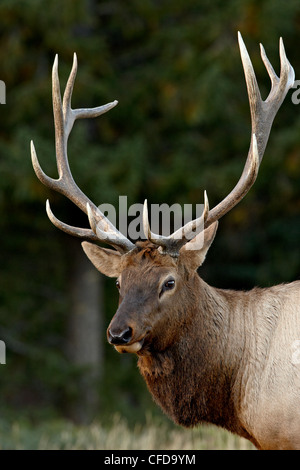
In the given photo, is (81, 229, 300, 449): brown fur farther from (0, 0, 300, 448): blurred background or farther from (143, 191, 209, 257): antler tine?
(0, 0, 300, 448): blurred background

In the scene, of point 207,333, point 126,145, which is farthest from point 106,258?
point 126,145

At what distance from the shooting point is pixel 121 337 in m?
4.97

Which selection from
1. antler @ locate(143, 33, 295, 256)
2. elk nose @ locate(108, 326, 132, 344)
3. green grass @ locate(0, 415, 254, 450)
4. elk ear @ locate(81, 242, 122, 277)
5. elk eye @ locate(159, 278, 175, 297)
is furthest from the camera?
green grass @ locate(0, 415, 254, 450)

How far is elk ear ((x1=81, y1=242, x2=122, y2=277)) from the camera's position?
5770 mm

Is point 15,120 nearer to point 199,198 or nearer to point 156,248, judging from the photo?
point 199,198

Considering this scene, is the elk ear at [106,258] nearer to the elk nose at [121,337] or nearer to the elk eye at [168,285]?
the elk eye at [168,285]

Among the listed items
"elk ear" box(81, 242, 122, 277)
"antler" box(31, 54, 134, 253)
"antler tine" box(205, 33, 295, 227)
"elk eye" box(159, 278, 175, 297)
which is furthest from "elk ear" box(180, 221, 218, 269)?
"elk ear" box(81, 242, 122, 277)

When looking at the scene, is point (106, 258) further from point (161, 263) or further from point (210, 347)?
point (210, 347)

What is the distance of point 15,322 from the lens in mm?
15102

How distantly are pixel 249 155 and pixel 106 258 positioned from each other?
125cm

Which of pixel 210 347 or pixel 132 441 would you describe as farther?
pixel 132 441

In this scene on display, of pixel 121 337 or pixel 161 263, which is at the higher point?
pixel 161 263

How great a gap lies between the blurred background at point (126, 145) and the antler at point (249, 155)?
5.10 metres

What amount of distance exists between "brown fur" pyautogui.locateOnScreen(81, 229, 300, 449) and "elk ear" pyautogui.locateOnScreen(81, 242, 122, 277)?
7.8 inches
